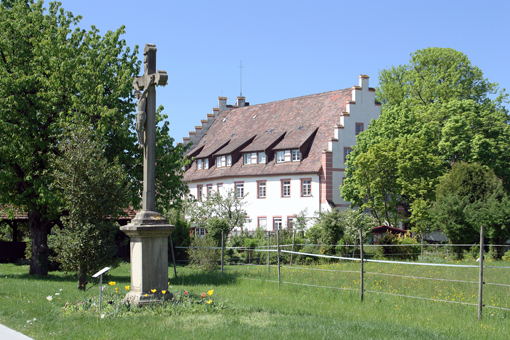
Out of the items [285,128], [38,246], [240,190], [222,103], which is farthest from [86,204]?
[222,103]

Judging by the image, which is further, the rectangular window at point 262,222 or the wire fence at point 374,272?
the rectangular window at point 262,222

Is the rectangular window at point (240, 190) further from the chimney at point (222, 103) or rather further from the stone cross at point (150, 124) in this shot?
the stone cross at point (150, 124)

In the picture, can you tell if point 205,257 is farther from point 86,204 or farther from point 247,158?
point 247,158

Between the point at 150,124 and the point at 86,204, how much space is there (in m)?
4.95

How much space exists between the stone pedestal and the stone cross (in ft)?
1.97

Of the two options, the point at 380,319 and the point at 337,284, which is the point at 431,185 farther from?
the point at 380,319

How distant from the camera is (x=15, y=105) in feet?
71.1

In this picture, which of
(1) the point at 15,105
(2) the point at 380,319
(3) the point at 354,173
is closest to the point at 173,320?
(2) the point at 380,319

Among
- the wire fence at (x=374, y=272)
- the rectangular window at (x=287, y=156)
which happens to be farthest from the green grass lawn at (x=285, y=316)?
the rectangular window at (x=287, y=156)

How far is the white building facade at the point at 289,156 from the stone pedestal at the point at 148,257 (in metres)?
30.5

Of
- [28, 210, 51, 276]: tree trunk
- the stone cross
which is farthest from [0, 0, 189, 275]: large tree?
the stone cross

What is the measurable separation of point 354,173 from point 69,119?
23.1 m

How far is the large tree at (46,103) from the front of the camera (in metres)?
21.5

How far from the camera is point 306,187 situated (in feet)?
140
